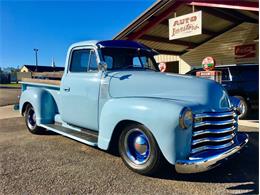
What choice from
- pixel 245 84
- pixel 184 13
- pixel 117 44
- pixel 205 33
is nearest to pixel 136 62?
pixel 117 44

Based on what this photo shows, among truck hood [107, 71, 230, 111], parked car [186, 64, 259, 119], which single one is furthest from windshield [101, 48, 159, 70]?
parked car [186, 64, 259, 119]

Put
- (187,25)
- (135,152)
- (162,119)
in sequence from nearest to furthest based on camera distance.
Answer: (162,119)
(135,152)
(187,25)

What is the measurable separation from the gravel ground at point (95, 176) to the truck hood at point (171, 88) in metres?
1.01

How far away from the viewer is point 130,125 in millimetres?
3758

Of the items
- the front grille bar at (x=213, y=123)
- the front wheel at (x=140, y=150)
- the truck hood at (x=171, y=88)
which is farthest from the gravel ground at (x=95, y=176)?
the truck hood at (x=171, y=88)

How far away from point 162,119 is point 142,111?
1.08 ft

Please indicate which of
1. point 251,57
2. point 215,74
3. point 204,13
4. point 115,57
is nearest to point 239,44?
point 251,57

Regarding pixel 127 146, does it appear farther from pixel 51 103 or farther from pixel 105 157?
pixel 51 103

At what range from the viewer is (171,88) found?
3.87 metres

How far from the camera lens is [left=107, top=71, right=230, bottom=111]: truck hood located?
361cm

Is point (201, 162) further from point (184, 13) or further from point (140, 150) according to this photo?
point (184, 13)

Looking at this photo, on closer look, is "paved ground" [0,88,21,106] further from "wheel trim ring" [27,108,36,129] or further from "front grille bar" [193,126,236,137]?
Answer: "front grille bar" [193,126,236,137]

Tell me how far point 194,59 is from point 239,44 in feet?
10.1

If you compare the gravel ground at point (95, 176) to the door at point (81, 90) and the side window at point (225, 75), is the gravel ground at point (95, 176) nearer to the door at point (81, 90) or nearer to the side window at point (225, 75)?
the door at point (81, 90)
